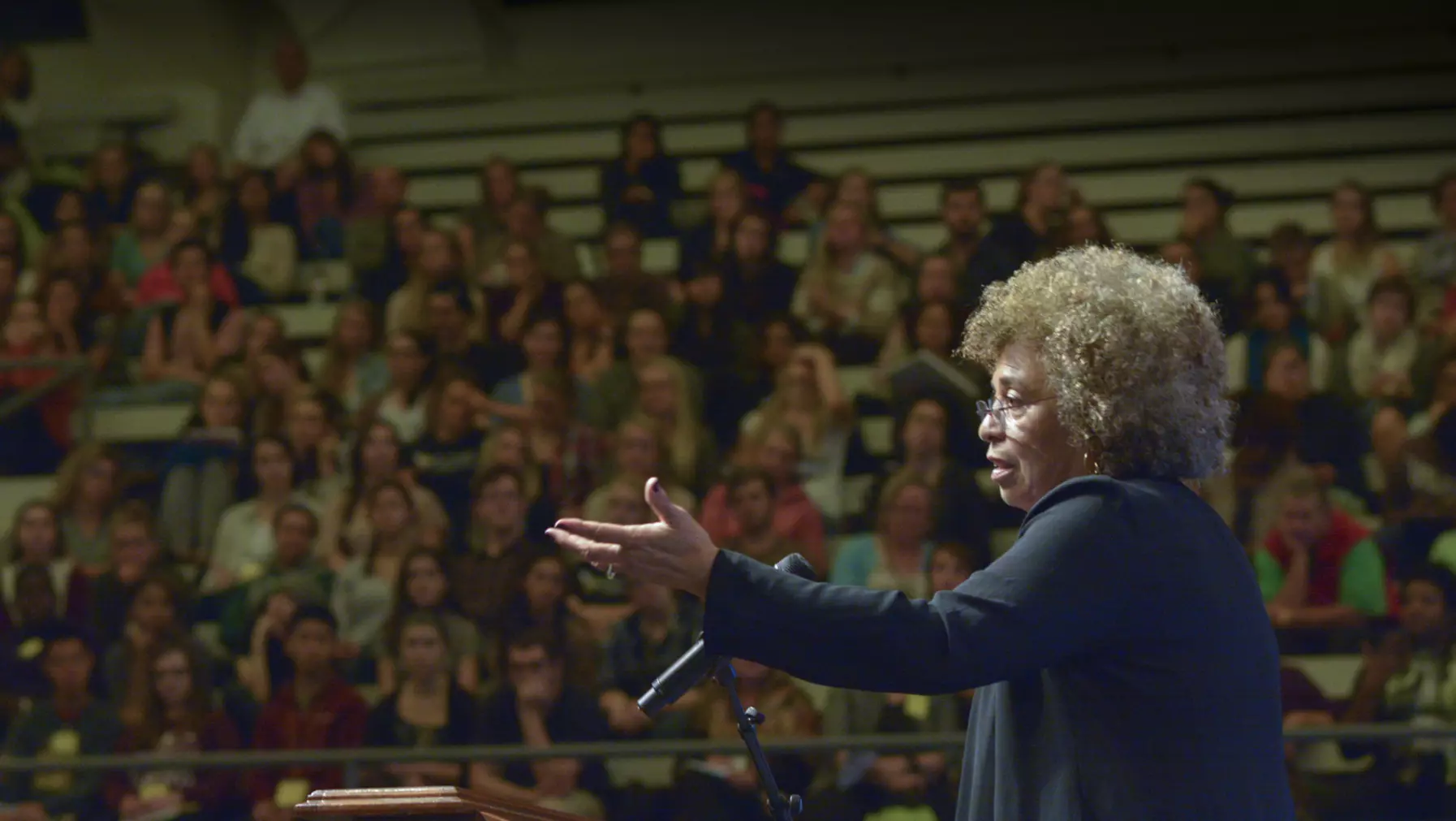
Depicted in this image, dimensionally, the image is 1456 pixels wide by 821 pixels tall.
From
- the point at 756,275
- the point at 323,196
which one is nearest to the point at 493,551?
the point at 756,275

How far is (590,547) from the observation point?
171 centimetres

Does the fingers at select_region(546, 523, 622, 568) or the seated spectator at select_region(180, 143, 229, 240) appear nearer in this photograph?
the fingers at select_region(546, 523, 622, 568)

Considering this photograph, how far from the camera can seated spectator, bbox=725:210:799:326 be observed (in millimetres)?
6461

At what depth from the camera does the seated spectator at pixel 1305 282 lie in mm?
6066

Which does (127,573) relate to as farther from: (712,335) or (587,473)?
(712,335)

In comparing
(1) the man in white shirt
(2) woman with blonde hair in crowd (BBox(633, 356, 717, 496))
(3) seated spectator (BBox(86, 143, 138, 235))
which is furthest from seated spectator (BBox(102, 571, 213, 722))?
(1) the man in white shirt

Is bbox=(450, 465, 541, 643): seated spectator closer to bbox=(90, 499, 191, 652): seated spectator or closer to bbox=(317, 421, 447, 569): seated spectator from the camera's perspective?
bbox=(317, 421, 447, 569): seated spectator

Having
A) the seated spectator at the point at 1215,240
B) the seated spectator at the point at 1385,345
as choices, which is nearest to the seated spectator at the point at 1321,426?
the seated spectator at the point at 1385,345

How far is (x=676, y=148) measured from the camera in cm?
863

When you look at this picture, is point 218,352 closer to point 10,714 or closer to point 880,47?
point 10,714

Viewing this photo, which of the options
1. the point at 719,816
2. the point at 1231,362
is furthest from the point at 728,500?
the point at 1231,362

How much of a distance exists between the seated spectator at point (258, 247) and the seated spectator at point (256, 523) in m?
1.44

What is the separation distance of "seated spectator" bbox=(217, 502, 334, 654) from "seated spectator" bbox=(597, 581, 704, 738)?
103cm

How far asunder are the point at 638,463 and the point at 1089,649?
13.7 ft
